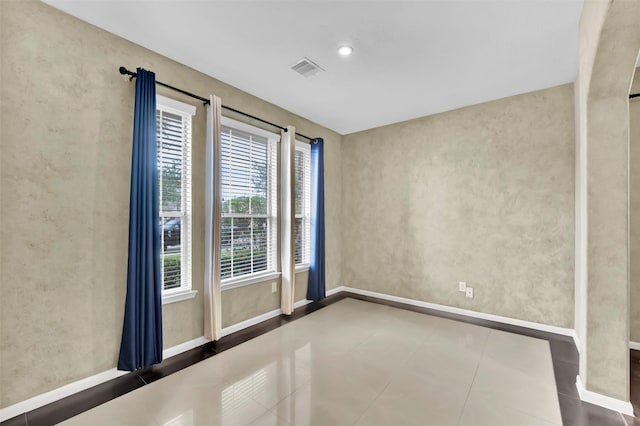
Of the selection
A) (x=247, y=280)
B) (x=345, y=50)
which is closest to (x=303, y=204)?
(x=247, y=280)

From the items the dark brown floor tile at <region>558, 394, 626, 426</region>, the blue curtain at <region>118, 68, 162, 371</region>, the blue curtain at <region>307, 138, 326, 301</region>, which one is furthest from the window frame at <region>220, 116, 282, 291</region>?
the dark brown floor tile at <region>558, 394, 626, 426</region>

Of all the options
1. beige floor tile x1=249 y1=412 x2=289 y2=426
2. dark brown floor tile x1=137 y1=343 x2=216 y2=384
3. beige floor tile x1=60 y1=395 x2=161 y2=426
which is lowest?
beige floor tile x1=249 y1=412 x2=289 y2=426

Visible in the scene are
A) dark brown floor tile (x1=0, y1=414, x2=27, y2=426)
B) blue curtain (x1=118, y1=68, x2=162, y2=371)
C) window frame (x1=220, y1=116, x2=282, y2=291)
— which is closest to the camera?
dark brown floor tile (x1=0, y1=414, x2=27, y2=426)

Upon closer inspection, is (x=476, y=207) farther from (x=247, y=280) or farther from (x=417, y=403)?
(x=247, y=280)

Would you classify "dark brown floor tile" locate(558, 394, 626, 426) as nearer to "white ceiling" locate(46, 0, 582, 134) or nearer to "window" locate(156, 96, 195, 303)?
"white ceiling" locate(46, 0, 582, 134)

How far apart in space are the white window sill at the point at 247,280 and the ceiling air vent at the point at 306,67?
7.85 ft

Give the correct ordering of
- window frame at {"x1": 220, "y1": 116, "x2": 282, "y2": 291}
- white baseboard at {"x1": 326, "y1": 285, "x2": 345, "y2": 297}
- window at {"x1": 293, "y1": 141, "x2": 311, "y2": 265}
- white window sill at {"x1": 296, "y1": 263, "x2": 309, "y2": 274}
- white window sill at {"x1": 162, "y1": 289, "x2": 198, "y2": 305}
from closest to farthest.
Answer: white window sill at {"x1": 162, "y1": 289, "x2": 198, "y2": 305} < window frame at {"x1": 220, "y1": 116, "x2": 282, "y2": 291} < white window sill at {"x1": 296, "y1": 263, "x2": 309, "y2": 274} < window at {"x1": 293, "y1": 141, "x2": 311, "y2": 265} < white baseboard at {"x1": 326, "y1": 285, "x2": 345, "y2": 297}

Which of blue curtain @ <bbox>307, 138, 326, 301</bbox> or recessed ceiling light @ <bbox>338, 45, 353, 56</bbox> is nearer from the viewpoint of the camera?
recessed ceiling light @ <bbox>338, 45, 353, 56</bbox>

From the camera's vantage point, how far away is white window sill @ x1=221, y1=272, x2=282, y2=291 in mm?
3237

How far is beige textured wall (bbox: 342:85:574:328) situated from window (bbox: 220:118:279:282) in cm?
178

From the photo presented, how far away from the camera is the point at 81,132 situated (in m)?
2.21

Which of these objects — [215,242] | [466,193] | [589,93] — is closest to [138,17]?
[215,242]

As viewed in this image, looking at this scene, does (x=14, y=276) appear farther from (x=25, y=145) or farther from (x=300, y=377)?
(x=300, y=377)

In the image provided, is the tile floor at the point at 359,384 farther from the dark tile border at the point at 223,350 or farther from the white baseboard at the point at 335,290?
the white baseboard at the point at 335,290
